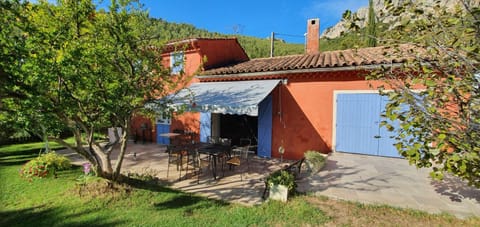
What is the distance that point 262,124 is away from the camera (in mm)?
18547

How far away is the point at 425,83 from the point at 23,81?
10.5 meters

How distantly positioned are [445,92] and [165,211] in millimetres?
9616

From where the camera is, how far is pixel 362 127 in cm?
1579

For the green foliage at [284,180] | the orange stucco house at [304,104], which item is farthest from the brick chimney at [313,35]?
the green foliage at [284,180]

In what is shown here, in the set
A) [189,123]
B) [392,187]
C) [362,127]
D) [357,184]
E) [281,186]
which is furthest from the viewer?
[189,123]

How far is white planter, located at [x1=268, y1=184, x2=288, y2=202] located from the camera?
987 cm

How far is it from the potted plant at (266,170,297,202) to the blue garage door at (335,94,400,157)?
25.3ft

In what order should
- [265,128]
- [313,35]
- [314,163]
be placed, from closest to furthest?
[314,163] < [265,128] < [313,35]

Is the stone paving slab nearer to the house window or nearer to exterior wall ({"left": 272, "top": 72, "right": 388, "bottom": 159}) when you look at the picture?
exterior wall ({"left": 272, "top": 72, "right": 388, "bottom": 159})

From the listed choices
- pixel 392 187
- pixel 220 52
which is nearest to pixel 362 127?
pixel 392 187

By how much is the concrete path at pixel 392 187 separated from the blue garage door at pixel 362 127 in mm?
1454

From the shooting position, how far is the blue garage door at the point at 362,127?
49.8 feet

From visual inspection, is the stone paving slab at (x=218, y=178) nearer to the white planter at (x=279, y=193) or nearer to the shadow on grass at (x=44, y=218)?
the white planter at (x=279, y=193)

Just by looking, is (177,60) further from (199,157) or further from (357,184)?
(357,184)
